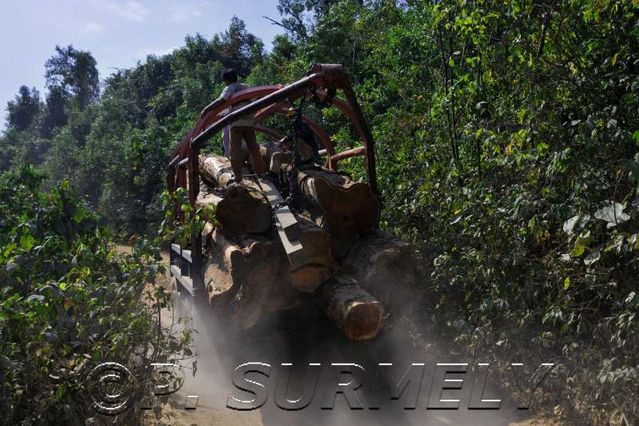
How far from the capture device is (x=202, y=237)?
6.19 metres

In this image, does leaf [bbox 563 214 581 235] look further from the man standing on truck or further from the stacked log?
the man standing on truck

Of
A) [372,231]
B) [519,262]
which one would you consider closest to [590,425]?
[519,262]

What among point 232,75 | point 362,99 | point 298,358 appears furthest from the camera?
point 362,99

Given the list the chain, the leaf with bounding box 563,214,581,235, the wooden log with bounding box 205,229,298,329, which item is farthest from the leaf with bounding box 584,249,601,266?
the chain

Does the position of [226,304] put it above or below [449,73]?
below

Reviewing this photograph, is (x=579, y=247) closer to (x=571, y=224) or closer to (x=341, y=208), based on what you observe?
(x=571, y=224)

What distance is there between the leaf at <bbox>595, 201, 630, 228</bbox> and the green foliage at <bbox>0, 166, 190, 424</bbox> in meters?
3.06

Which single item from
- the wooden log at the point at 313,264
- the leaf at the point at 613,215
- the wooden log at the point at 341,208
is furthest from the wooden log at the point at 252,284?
the leaf at the point at 613,215

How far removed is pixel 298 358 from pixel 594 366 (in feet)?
7.97

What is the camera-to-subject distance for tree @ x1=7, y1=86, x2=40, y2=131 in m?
58.6

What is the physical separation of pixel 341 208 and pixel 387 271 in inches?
29.2

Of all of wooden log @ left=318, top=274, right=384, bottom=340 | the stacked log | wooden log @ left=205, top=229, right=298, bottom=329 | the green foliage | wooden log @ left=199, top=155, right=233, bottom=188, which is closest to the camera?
the green foliage

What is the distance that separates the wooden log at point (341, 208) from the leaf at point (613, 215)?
7.25 ft

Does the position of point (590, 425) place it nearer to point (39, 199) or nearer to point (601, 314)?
point (601, 314)
